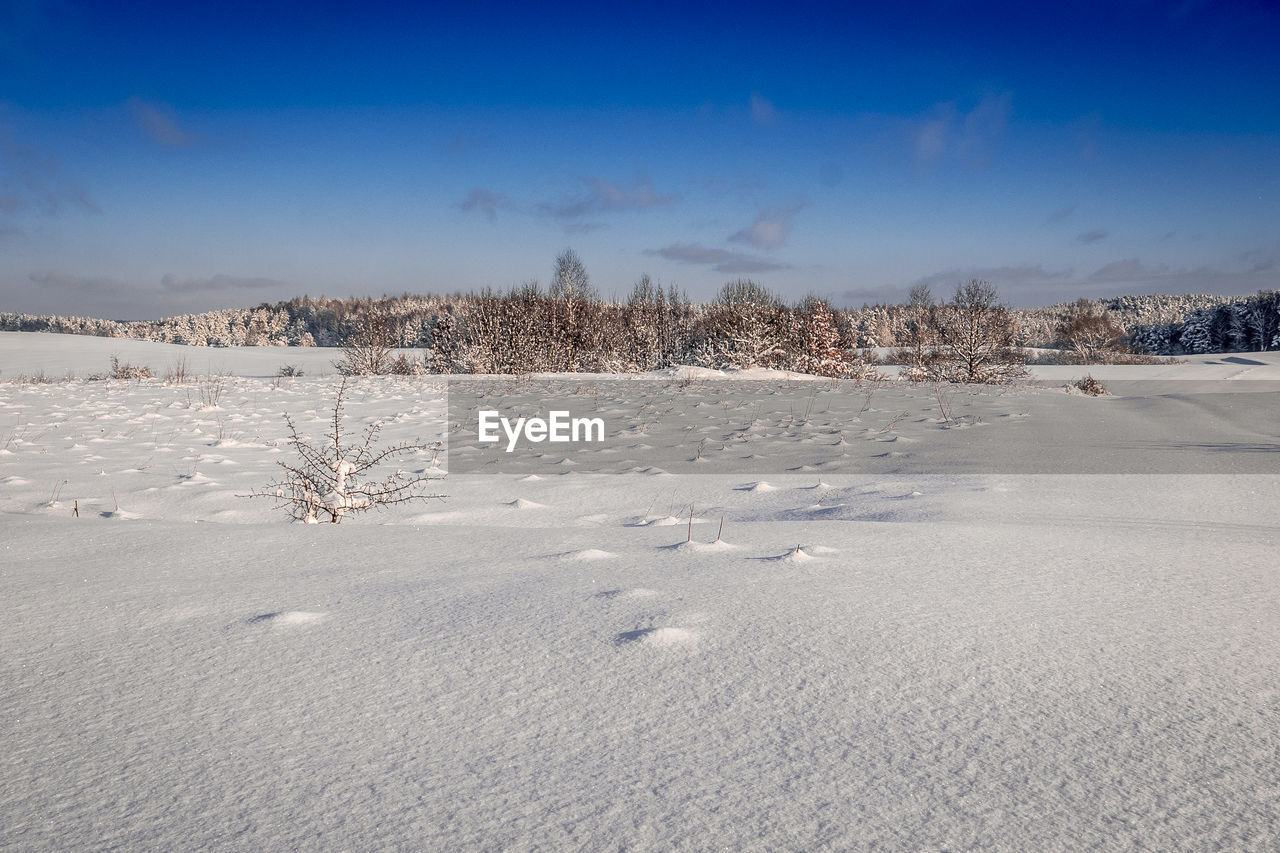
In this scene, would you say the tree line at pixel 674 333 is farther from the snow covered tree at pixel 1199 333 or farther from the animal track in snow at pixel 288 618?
the animal track in snow at pixel 288 618

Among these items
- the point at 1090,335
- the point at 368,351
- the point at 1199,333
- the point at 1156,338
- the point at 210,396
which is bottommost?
the point at 210,396

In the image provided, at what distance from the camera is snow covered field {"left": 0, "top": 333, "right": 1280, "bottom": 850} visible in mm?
1034

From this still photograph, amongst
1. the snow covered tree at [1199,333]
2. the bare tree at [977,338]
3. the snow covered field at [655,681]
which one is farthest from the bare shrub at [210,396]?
the snow covered tree at [1199,333]

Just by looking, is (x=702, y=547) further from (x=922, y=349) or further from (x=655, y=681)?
(x=922, y=349)

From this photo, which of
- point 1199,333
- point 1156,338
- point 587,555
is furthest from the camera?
point 1156,338

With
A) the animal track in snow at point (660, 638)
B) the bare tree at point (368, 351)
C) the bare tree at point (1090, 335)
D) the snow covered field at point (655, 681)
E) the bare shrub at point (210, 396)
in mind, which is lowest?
the snow covered field at point (655, 681)

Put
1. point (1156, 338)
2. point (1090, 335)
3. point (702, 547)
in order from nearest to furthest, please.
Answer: point (702, 547) → point (1090, 335) → point (1156, 338)

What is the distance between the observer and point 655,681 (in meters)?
1.47

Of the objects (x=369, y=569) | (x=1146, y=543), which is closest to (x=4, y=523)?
(x=369, y=569)

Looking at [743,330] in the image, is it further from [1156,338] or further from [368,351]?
[1156,338]

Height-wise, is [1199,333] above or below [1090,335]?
above

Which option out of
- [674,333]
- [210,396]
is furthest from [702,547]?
[674,333]

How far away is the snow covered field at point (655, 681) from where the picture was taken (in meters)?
1.03

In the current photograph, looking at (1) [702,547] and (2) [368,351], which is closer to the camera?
(1) [702,547]
